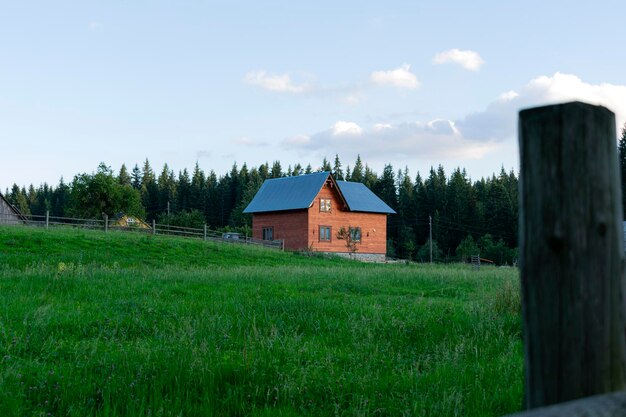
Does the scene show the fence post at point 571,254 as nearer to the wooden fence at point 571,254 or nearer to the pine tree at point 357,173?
the wooden fence at point 571,254

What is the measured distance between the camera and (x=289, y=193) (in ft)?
179

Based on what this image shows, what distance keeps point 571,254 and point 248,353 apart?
4733mm

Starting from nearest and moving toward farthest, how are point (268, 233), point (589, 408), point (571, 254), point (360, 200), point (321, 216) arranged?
1. point (589, 408)
2. point (571, 254)
3. point (321, 216)
4. point (360, 200)
5. point (268, 233)

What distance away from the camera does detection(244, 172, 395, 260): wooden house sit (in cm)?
5175

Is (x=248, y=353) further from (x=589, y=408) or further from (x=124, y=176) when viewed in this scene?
(x=124, y=176)

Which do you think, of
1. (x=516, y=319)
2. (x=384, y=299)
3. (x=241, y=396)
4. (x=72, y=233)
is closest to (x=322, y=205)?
(x=72, y=233)

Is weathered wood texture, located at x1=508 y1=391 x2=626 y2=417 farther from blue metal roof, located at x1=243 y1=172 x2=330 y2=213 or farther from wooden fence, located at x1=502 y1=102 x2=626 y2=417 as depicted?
blue metal roof, located at x1=243 y1=172 x2=330 y2=213

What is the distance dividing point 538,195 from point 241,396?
3580mm

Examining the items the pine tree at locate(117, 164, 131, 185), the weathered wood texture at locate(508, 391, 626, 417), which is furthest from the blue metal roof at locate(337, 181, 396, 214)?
the pine tree at locate(117, 164, 131, 185)

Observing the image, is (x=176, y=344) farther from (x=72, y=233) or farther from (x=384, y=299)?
(x=72, y=233)

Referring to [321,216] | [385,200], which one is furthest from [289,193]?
[385,200]

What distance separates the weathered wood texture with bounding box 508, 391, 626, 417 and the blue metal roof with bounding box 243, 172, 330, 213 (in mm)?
48887

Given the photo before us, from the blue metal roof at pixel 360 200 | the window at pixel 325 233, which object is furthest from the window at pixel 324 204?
the blue metal roof at pixel 360 200

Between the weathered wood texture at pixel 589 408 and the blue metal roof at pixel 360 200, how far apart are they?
51832mm
